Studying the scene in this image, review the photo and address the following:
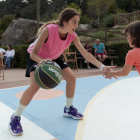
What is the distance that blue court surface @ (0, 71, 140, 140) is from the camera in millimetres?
2105

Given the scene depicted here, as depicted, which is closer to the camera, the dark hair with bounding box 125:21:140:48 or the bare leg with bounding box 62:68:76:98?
the dark hair with bounding box 125:21:140:48

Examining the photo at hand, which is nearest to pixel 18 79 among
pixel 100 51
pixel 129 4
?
pixel 100 51

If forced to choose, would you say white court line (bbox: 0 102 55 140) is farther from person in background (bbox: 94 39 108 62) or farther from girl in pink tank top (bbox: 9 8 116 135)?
person in background (bbox: 94 39 108 62)

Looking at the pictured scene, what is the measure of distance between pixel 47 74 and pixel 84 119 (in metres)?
1.11


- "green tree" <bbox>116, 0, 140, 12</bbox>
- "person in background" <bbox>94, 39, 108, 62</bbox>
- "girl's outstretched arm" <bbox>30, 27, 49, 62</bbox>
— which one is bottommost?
"person in background" <bbox>94, 39, 108, 62</bbox>

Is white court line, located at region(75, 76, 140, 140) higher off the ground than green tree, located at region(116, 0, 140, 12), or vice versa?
green tree, located at region(116, 0, 140, 12)

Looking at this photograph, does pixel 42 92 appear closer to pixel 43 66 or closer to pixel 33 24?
pixel 43 66

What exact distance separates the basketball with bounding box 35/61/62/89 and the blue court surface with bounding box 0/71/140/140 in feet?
2.22

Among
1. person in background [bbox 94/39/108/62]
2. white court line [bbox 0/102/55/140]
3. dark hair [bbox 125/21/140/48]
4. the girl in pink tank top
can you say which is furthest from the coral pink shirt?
person in background [bbox 94/39/108/62]

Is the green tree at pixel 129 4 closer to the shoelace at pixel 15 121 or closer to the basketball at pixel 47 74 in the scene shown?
the basketball at pixel 47 74

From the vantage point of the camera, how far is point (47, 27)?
226 centimetres

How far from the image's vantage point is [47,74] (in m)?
1.90

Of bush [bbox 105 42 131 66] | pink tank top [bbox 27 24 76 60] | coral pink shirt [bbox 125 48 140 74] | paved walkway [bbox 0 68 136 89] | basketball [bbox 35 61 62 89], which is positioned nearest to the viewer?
basketball [bbox 35 61 62 89]

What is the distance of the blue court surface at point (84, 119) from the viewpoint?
2.11 meters
